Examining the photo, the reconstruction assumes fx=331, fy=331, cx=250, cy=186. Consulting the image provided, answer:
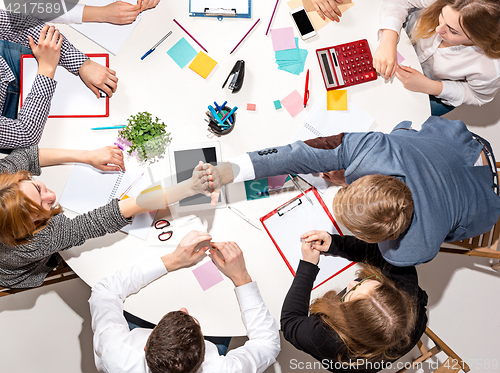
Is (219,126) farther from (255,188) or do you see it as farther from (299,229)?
(299,229)

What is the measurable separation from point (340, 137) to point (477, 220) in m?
0.60

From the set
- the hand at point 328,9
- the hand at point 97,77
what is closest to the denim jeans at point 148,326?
the hand at point 97,77

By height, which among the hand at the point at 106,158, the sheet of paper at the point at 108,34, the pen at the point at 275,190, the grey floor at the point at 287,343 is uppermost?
the sheet of paper at the point at 108,34

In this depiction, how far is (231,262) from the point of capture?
1207 millimetres

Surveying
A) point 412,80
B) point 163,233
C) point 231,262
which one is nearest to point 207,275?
point 231,262

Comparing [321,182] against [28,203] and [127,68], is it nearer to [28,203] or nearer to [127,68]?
[127,68]

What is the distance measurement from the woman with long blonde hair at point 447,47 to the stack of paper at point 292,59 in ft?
0.98

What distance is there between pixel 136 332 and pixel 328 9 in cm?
147

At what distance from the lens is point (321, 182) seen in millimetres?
1315

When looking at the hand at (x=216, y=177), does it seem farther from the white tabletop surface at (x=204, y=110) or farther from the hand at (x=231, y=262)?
the hand at (x=231, y=262)

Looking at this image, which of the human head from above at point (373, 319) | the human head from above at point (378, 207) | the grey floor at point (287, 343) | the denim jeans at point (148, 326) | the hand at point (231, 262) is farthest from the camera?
the grey floor at point (287, 343)

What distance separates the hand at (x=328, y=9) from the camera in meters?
1.33

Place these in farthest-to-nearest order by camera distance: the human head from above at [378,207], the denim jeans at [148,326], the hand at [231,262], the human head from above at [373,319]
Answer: the denim jeans at [148,326] < the hand at [231,262] < the human head from above at [373,319] < the human head from above at [378,207]

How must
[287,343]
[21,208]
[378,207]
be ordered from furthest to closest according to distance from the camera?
1. [287,343]
2. [21,208]
3. [378,207]
